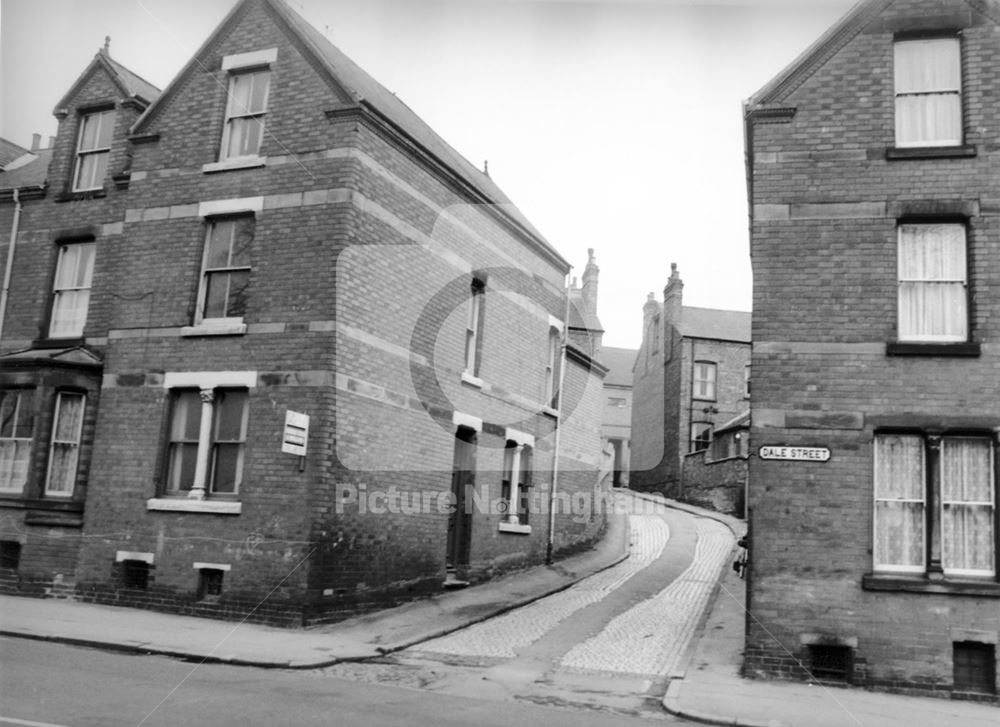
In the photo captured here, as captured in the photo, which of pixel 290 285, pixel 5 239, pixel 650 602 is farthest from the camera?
pixel 5 239

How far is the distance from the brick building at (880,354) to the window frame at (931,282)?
28 millimetres

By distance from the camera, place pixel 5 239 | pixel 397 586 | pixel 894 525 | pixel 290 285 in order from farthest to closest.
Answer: pixel 5 239 → pixel 397 586 → pixel 290 285 → pixel 894 525

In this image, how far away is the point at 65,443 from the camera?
17828 millimetres

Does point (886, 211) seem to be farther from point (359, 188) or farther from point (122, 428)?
point (122, 428)

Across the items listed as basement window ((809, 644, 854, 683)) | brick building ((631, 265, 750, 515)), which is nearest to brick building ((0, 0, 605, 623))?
basement window ((809, 644, 854, 683))

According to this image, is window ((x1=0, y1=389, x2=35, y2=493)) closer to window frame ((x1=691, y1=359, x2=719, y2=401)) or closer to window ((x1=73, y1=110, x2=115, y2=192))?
window ((x1=73, y1=110, x2=115, y2=192))

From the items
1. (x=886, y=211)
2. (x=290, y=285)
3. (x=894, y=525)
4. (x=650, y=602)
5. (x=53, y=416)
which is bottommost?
(x=650, y=602)

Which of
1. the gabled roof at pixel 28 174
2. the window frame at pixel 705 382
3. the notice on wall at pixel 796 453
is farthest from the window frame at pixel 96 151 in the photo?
the window frame at pixel 705 382

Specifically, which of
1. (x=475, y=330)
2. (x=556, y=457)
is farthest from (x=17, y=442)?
(x=556, y=457)

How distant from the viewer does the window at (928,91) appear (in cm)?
1363

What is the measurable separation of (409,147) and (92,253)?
7.24 meters

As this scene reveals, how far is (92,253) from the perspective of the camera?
1930cm

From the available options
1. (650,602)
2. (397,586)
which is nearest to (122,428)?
(397,586)

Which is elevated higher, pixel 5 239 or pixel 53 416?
pixel 5 239
